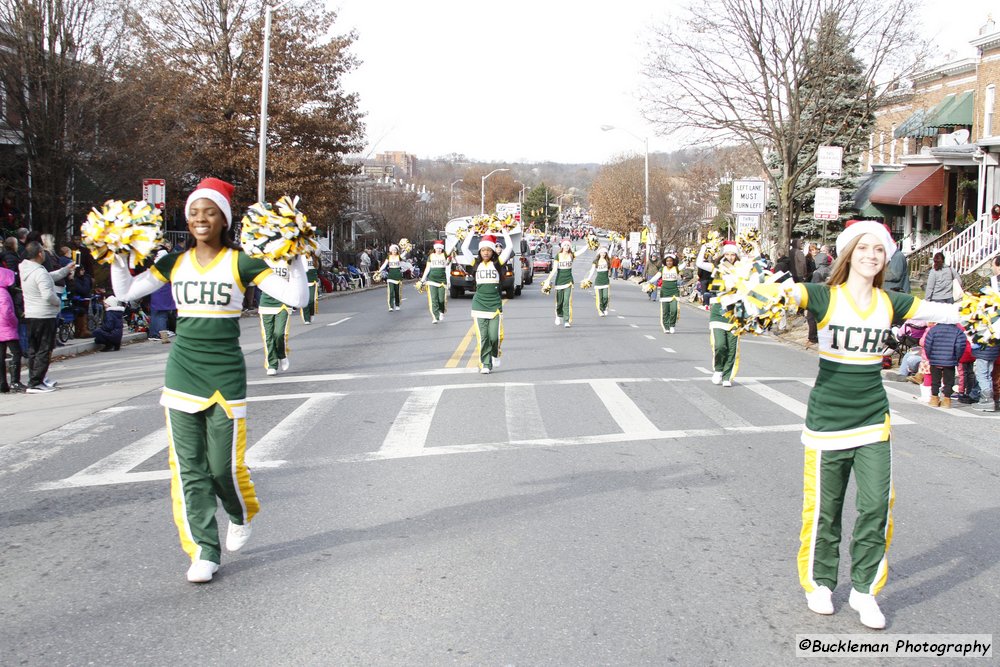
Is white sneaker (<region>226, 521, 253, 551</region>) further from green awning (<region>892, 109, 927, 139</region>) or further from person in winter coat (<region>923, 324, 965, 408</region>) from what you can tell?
green awning (<region>892, 109, 927, 139</region>)

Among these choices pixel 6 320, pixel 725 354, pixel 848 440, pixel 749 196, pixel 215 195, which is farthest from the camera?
pixel 749 196

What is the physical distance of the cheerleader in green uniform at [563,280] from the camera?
834 inches

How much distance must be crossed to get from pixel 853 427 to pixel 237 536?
3355 mm

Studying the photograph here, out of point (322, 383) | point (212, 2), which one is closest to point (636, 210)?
point (212, 2)

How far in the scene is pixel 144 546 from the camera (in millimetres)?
5766

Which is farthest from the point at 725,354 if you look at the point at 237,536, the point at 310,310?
the point at 310,310

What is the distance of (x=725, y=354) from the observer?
42.5 feet

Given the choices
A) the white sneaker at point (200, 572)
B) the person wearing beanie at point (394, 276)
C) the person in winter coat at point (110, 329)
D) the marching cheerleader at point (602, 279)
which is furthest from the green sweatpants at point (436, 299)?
the white sneaker at point (200, 572)

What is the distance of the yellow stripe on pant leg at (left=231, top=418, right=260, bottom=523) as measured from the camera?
520 cm

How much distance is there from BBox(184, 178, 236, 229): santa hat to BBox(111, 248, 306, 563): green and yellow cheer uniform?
0.25m

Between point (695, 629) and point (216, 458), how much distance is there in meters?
2.60

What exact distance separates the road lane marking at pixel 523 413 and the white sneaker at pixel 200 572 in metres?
4.34

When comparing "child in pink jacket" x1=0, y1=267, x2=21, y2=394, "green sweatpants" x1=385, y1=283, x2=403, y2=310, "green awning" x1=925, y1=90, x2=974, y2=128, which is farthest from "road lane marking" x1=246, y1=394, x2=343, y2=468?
"green awning" x1=925, y1=90, x2=974, y2=128

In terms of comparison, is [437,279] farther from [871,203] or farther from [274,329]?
[871,203]
